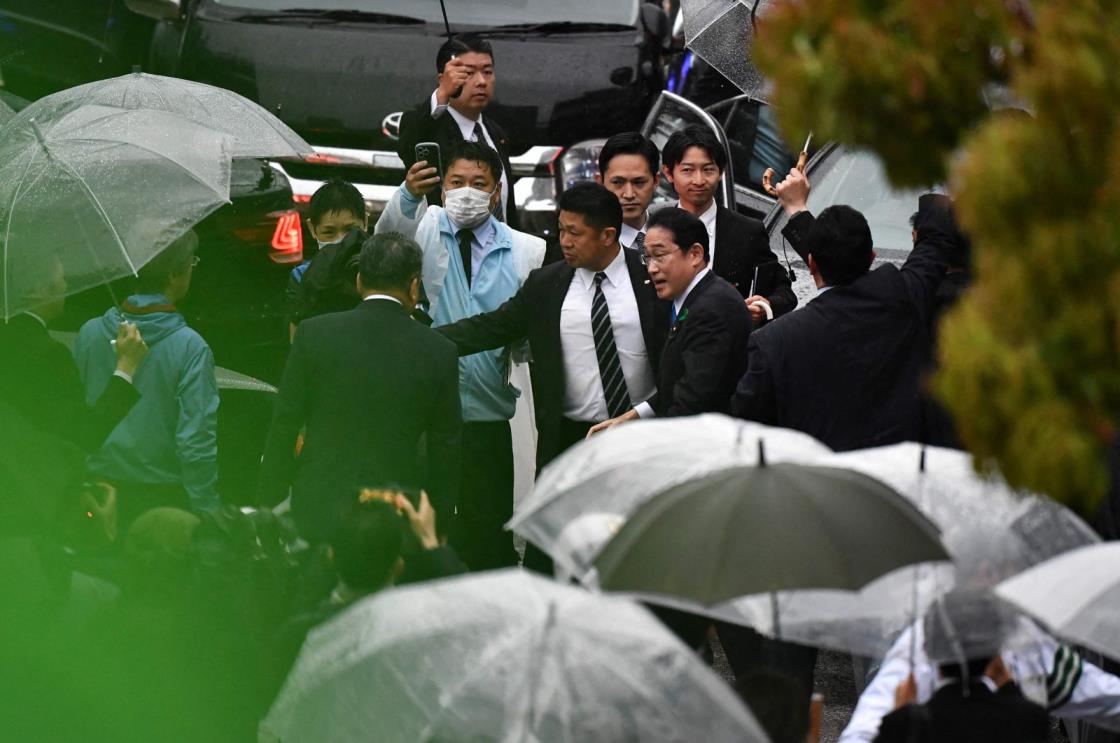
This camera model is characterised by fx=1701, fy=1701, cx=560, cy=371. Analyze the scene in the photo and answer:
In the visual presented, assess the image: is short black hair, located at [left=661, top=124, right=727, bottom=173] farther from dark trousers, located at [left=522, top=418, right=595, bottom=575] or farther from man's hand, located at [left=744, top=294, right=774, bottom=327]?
dark trousers, located at [left=522, top=418, right=595, bottom=575]

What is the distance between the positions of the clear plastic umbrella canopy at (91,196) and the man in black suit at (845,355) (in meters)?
2.11

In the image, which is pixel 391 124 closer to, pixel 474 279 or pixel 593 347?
pixel 474 279

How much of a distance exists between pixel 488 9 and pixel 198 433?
5.31 metres

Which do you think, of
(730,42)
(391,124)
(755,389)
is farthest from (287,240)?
(755,389)

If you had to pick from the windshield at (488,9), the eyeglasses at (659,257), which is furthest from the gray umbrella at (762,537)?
the windshield at (488,9)

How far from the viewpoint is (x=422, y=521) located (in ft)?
14.0

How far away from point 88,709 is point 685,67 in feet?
25.3

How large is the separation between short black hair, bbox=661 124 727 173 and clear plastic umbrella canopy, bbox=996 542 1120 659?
3.59 meters

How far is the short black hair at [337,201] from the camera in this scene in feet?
23.1

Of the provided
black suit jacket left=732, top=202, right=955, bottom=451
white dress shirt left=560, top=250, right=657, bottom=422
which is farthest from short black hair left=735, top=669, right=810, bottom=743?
white dress shirt left=560, top=250, right=657, bottom=422

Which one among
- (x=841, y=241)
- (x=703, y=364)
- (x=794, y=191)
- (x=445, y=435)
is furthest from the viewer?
(x=794, y=191)

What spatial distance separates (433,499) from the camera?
5539 millimetres

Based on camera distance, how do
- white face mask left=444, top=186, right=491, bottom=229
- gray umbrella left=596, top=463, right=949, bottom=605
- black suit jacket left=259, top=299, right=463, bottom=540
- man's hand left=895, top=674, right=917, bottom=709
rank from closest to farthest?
gray umbrella left=596, top=463, right=949, bottom=605
man's hand left=895, top=674, right=917, bottom=709
black suit jacket left=259, top=299, right=463, bottom=540
white face mask left=444, top=186, right=491, bottom=229

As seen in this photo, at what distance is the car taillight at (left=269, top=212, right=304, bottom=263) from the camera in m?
9.64
